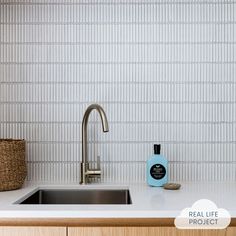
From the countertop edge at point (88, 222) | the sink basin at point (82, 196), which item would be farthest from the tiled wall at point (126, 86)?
the countertop edge at point (88, 222)

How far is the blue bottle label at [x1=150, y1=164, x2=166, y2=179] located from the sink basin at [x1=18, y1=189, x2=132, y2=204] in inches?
5.7

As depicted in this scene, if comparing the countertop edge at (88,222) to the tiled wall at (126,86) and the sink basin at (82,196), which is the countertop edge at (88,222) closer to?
the sink basin at (82,196)

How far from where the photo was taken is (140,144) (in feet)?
6.17

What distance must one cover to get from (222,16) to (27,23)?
0.97 metres

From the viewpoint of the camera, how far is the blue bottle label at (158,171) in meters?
1.73

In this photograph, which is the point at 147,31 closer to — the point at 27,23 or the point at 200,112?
the point at 200,112

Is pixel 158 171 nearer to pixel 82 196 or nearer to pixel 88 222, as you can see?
pixel 82 196

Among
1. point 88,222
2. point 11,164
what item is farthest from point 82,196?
point 88,222

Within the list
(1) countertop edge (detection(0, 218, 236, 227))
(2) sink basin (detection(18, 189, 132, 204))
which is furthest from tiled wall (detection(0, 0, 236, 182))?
(1) countertop edge (detection(0, 218, 236, 227))

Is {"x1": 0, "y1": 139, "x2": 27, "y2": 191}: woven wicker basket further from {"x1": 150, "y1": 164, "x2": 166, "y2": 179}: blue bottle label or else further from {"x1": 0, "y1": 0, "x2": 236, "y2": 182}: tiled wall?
{"x1": 150, "y1": 164, "x2": 166, "y2": 179}: blue bottle label

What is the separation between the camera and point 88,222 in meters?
1.24

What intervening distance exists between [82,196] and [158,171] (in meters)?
0.37

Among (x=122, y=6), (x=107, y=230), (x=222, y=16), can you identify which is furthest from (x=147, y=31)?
(x=107, y=230)

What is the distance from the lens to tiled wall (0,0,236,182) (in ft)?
6.17
